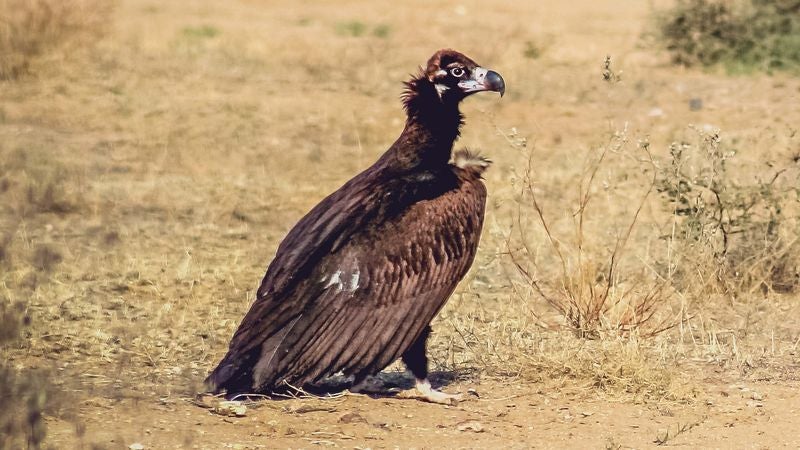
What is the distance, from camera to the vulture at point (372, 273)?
5898mm

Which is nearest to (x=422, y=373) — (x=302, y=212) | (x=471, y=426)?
(x=471, y=426)

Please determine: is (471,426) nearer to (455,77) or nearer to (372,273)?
(372,273)

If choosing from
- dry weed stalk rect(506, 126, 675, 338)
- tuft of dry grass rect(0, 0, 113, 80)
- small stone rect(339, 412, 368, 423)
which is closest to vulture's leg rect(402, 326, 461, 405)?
small stone rect(339, 412, 368, 423)

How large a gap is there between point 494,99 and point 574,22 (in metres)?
6.78

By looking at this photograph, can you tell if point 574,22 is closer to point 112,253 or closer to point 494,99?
point 494,99

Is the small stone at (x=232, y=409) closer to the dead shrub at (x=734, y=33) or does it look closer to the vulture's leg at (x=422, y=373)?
the vulture's leg at (x=422, y=373)

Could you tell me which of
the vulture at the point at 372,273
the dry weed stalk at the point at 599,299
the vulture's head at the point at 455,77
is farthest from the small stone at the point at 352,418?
the vulture's head at the point at 455,77

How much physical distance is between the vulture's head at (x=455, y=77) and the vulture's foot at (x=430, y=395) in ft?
4.48

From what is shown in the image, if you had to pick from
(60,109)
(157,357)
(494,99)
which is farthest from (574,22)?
(157,357)

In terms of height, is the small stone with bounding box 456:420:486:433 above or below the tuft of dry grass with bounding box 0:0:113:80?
below

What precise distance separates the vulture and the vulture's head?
0.08 metres

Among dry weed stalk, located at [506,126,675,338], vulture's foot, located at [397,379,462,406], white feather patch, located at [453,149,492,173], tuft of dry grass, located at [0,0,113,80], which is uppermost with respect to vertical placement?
tuft of dry grass, located at [0,0,113,80]

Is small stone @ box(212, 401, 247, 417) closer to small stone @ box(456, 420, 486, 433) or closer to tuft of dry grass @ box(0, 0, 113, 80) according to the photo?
small stone @ box(456, 420, 486, 433)

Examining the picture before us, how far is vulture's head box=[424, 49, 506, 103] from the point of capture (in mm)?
6633
